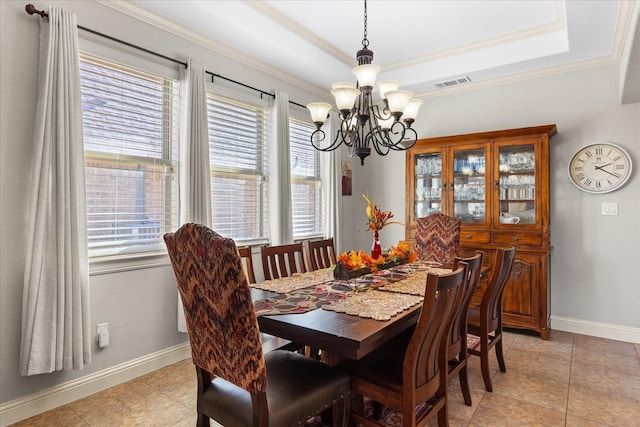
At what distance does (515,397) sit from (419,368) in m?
1.27

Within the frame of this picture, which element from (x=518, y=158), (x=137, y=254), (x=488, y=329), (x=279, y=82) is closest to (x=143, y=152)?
(x=137, y=254)

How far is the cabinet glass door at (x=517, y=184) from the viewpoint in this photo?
3625mm

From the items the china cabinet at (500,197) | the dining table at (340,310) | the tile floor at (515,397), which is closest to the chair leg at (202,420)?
the dining table at (340,310)

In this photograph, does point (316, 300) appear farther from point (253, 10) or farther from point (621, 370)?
point (621, 370)

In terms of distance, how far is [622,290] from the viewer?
3.51 meters

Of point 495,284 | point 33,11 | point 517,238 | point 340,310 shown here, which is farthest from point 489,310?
point 33,11

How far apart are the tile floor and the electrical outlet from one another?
332 mm

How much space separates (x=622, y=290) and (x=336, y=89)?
3.43 m

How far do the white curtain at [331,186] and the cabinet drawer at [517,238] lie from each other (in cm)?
185

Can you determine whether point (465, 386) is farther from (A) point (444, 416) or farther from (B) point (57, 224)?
(B) point (57, 224)

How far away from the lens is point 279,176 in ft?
12.6

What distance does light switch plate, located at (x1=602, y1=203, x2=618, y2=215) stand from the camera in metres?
3.52

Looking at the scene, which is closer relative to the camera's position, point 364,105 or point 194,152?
point 364,105

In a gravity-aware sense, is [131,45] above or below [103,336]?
above
